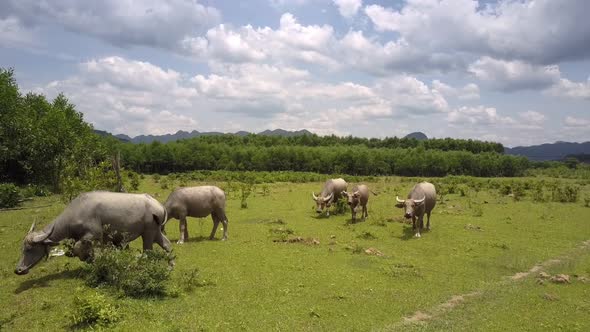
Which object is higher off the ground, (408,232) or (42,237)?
(42,237)

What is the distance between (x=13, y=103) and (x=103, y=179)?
18.4 m

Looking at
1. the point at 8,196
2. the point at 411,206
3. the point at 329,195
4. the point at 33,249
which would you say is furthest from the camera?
the point at 8,196

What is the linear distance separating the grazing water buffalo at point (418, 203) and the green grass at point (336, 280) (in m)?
0.89

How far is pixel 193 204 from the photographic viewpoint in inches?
694

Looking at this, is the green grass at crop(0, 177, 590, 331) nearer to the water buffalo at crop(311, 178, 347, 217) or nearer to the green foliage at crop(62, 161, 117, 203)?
the green foliage at crop(62, 161, 117, 203)

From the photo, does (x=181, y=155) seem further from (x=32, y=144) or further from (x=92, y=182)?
(x=92, y=182)

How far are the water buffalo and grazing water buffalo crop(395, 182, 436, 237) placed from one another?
227 inches

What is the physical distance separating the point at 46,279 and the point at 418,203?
52.2 feet

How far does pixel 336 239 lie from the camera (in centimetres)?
1934

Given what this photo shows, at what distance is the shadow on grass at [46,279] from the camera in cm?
1130

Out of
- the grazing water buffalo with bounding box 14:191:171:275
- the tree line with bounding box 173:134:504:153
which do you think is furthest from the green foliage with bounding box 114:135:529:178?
the grazing water buffalo with bounding box 14:191:171:275

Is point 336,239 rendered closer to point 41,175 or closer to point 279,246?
point 279,246

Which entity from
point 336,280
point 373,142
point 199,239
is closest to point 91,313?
point 336,280

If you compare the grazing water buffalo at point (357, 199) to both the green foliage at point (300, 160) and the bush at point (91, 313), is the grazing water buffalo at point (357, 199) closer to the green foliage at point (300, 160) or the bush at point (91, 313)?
the bush at point (91, 313)
